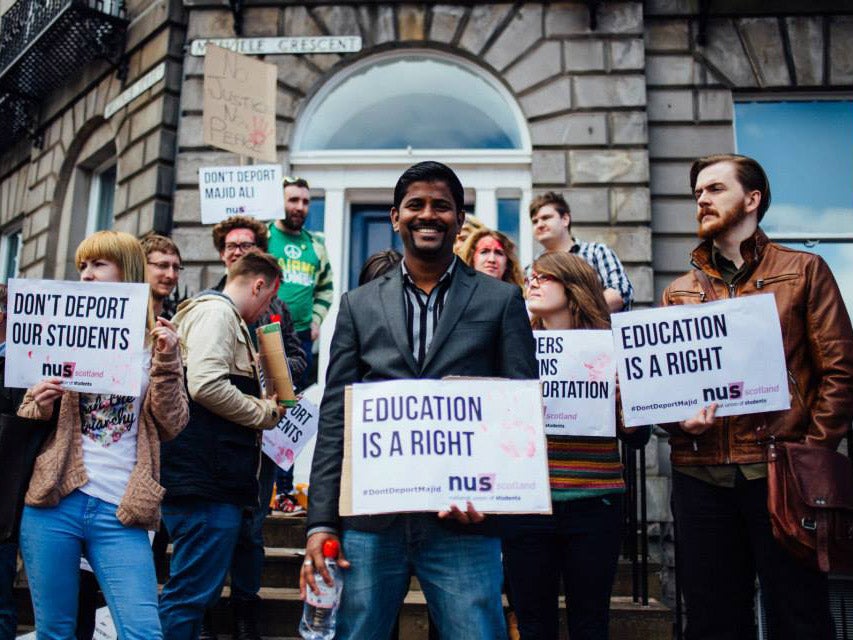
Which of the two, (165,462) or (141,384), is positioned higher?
(141,384)

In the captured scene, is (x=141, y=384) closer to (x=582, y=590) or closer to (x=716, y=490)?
(x=582, y=590)

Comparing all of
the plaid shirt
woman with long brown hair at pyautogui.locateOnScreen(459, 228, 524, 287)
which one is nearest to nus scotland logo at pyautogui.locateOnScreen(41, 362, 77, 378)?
woman with long brown hair at pyautogui.locateOnScreen(459, 228, 524, 287)

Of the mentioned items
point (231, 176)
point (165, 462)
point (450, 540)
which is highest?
point (231, 176)

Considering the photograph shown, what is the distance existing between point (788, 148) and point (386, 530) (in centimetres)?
742

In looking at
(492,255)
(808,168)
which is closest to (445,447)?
(492,255)

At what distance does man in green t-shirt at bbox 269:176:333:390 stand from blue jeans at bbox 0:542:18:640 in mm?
2765

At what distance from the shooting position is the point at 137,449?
2.93 metres

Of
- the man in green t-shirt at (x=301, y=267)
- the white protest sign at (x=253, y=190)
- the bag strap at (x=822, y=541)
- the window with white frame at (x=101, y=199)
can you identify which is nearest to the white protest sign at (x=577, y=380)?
the bag strap at (x=822, y=541)

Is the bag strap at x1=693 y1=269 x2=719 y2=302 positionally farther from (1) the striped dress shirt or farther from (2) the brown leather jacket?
(1) the striped dress shirt

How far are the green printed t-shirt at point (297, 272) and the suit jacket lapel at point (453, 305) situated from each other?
12.0ft

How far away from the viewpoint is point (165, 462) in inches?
132

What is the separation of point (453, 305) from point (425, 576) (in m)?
0.82

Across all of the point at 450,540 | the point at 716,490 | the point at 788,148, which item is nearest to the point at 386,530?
the point at 450,540

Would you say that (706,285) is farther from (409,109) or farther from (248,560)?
(409,109)
